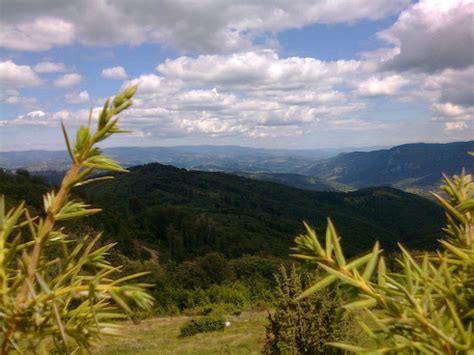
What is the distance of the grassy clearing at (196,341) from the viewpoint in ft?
47.2

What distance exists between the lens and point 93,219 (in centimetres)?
6350

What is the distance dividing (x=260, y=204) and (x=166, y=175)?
45.2 m

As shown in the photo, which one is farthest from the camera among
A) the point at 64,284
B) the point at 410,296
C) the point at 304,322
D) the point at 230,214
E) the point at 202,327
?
the point at 230,214

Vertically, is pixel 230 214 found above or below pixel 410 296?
below

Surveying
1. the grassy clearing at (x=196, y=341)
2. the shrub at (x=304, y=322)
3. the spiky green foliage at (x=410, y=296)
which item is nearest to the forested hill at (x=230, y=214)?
the grassy clearing at (x=196, y=341)

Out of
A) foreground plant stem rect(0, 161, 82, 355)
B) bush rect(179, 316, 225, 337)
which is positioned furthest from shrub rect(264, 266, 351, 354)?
bush rect(179, 316, 225, 337)

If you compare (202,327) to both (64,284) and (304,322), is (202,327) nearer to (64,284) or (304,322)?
(304,322)

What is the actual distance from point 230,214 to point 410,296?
123258mm

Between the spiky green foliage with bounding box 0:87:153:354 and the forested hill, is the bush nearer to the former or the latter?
the spiky green foliage with bounding box 0:87:153:354

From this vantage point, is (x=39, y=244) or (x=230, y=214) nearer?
(x=39, y=244)

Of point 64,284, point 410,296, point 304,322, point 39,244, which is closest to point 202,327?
point 304,322

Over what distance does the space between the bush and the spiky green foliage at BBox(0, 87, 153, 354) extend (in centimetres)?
1913

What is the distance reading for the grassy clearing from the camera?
47.2 feet

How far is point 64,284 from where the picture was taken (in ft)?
2.95
